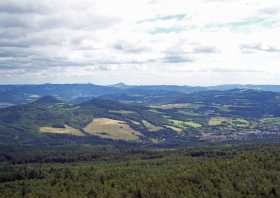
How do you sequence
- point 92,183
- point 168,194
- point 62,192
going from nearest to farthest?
→ point 168,194
point 62,192
point 92,183

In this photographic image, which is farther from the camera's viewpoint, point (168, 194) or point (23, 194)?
point (23, 194)

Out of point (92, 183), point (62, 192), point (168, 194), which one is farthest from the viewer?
point (92, 183)

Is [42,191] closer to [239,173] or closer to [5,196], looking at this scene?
[5,196]

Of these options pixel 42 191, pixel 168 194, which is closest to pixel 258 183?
pixel 168 194

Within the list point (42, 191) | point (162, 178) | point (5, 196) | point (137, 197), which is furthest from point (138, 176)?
point (5, 196)

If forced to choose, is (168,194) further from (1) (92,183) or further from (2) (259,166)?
(2) (259,166)

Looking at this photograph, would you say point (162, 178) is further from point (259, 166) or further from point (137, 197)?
point (259, 166)

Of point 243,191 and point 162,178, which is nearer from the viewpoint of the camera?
point 243,191
